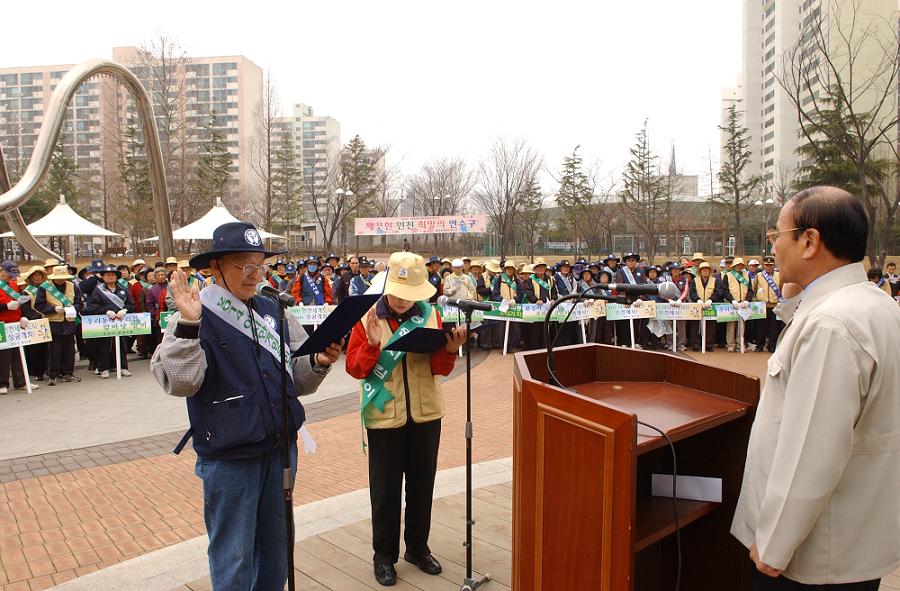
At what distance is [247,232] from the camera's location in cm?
311

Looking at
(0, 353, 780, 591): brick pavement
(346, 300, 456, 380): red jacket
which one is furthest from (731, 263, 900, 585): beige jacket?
(0, 353, 780, 591): brick pavement

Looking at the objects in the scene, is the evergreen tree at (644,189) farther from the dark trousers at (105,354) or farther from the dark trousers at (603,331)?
the dark trousers at (105,354)

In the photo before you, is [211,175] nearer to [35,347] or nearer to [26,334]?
[35,347]

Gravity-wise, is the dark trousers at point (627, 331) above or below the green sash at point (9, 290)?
below

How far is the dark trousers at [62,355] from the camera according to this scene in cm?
1181

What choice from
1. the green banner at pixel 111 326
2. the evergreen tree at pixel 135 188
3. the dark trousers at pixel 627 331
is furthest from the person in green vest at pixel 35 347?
the evergreen tree at pixel 135 188

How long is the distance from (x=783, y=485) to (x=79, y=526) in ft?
17.4

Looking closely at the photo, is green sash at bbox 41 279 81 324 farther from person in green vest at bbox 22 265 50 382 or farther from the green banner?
the green banner

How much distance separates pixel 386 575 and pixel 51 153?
900 centimetres

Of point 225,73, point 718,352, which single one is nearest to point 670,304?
point 718,352

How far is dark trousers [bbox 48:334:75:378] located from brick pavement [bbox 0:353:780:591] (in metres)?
5.26

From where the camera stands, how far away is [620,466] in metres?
2.09

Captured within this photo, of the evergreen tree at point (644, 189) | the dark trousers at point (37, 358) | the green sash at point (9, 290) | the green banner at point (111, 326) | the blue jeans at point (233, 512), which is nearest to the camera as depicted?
the blue jeans at point (233, 512)

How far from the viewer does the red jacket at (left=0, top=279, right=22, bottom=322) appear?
10750 millimetres
